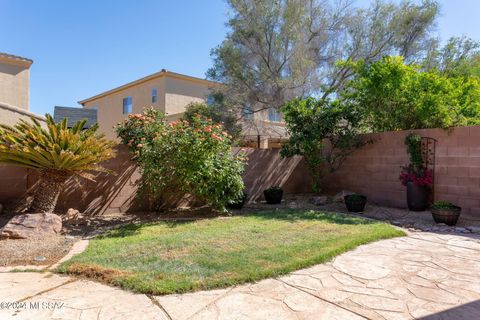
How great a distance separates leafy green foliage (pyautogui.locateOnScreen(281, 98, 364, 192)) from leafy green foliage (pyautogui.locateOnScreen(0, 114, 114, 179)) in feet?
17.8

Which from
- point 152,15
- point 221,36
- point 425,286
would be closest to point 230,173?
point 425,286

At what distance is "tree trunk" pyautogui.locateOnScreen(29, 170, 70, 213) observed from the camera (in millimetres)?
5754

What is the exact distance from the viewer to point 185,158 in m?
6.34

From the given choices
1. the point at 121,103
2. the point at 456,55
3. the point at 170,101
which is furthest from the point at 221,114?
the point at 121,103

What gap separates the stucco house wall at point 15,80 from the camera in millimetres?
13227

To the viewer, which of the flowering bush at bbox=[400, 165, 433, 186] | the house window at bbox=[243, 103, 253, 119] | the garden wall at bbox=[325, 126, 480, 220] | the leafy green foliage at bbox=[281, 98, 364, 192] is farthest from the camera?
the house window at bbox=[243, 103, 253, 119]

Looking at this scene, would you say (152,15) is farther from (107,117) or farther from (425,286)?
(107,117)

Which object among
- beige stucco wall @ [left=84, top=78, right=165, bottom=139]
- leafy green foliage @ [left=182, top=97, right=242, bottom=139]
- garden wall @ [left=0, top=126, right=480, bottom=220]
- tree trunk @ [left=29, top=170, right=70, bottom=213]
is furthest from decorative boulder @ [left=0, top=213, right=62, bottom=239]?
beige stucco wall @ [left=84, top=78, right=165, bottom=139]

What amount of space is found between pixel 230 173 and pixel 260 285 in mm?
3953

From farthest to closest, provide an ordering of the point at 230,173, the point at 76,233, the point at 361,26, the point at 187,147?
the point at 361,26
the point at 230,173
the point at 187,147
the point at 76,233

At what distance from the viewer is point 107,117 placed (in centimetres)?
2305

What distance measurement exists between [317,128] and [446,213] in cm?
381

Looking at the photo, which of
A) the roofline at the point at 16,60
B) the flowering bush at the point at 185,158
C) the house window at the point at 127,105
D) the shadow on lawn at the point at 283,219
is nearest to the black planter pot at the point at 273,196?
the shadow on lawn at the point at 283,219

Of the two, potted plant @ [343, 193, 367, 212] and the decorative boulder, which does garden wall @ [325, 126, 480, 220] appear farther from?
the decorative boulder
